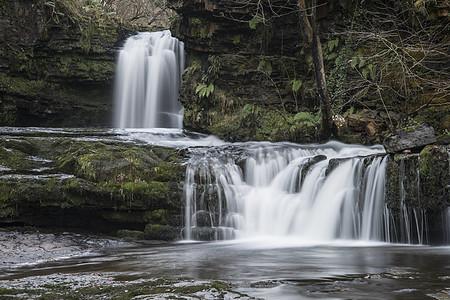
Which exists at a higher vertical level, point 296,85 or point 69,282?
point 296,85

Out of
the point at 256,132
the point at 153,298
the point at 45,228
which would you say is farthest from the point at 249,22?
the point at 153,298

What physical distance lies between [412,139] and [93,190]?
6445 millimetres

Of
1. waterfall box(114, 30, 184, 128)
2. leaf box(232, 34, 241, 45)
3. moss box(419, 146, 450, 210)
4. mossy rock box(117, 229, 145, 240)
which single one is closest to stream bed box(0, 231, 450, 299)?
mossy rock box(117, 229, 145, 240)

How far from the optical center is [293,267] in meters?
4.65

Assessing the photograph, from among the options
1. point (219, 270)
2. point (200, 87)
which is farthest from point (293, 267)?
point (200, 87)

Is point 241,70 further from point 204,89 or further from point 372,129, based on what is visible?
point 372,129

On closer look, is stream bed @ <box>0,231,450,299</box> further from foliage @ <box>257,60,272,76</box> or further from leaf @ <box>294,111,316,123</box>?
foliage @ <box>257,60,272,76</box>

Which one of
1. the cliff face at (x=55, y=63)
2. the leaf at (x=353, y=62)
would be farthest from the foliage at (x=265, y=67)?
the cliff face at (x=55, y=63)

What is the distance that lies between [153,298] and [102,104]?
16037 mm

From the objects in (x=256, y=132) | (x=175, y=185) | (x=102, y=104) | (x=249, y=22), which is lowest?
(x=175, y=185)

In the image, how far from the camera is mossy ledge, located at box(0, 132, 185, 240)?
7.95 m

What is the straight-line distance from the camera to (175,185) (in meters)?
8.77

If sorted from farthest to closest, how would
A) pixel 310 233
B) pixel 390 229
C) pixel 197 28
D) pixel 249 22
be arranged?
pixel 197 28, pixel 249 22, pixel 310 233, pixel 390 229

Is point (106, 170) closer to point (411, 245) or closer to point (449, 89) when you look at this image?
point (411, 245)
